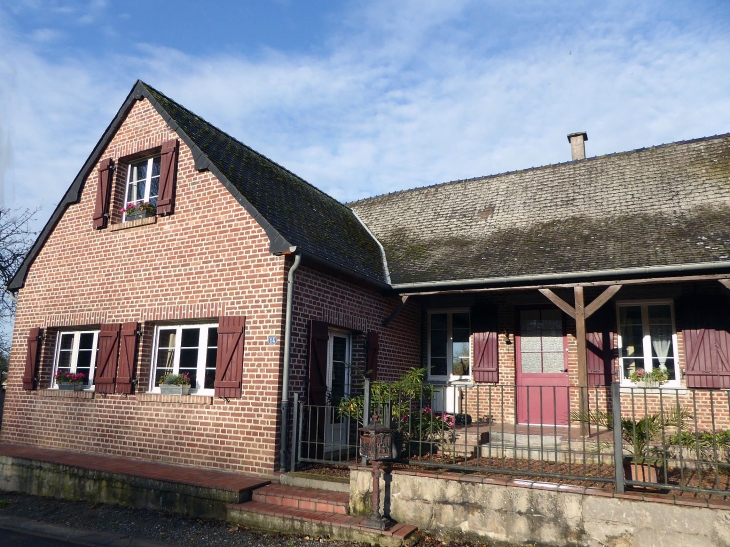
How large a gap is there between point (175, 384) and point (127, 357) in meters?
1.13

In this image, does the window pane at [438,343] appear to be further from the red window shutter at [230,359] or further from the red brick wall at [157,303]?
the red window shutter at [230,359]

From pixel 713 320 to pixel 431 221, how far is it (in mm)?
5926

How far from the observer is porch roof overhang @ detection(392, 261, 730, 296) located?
8.22 m

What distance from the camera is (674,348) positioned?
9711 millimetres

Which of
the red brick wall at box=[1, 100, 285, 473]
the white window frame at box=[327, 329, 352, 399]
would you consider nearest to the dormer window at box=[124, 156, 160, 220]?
the red brick wall at box=[1, 100, 285, 473]

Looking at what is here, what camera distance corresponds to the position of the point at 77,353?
34.4 ft

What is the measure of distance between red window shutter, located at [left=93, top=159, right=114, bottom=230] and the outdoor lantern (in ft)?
22.6

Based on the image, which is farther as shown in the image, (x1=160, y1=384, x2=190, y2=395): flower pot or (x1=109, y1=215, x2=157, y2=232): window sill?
(x1=109, y1=215, x2=157, y2=232): window sill

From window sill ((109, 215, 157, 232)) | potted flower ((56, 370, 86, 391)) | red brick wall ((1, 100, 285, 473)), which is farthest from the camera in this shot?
potted flower ((56, 370, 86, 391))

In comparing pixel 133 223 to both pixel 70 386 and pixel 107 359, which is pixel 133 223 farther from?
pixel 70 386

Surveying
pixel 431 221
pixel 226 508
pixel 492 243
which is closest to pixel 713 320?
pixel 492 243

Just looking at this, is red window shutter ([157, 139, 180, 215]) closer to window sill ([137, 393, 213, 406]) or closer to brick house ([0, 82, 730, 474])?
brick house ([0, 82, 730, 474])

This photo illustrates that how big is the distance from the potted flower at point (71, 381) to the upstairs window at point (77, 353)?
85 millimetres

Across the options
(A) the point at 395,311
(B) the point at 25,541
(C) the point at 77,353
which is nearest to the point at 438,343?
(A) the point at 395,311
